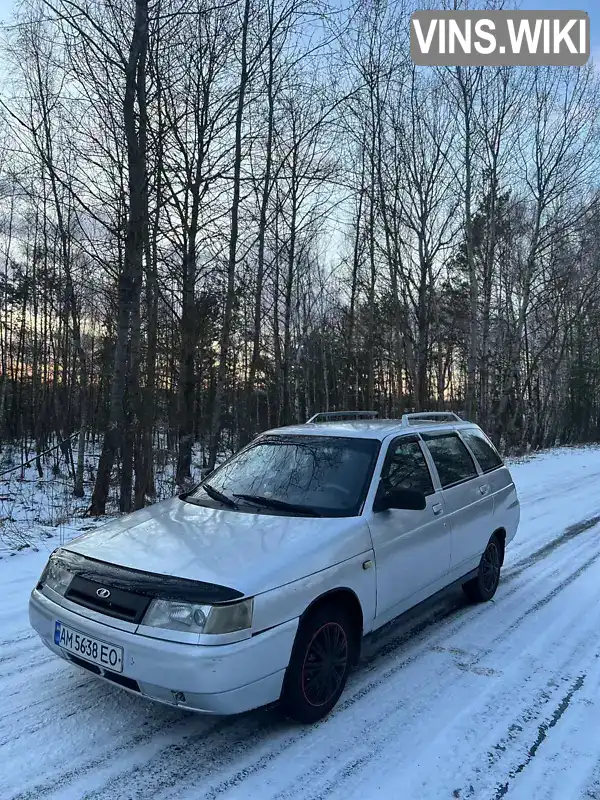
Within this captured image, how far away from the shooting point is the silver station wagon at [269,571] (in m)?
2.85

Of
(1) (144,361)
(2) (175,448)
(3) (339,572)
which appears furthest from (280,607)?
(2) (175,448)

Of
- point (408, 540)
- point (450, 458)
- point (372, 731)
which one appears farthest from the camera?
point (450, 458)

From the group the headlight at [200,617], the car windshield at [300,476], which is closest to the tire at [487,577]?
the car windshield at [300,476]

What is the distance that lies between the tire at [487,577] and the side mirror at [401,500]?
1798mm

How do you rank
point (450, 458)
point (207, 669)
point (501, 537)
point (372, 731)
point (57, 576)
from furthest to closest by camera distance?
point (501, 537) < point (450, 458) < point (57, 576) < point (372, 731) < point (207, 669)

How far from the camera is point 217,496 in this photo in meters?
4.30

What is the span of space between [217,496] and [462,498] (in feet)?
7.26

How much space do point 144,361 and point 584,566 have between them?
1033 centimetres

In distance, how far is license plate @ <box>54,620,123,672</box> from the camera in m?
2.93

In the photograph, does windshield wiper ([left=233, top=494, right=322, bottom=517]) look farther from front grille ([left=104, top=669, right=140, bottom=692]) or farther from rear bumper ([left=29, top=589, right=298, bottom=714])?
front grille ([left=104, top=669, right=140, bottom=692])

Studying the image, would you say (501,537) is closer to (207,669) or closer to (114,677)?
(207,669)

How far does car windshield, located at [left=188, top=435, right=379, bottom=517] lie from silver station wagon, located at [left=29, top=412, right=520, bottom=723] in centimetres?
1

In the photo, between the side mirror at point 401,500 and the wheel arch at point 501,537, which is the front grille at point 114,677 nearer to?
the side mirror at point 401,500

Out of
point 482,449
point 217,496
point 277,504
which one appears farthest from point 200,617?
point 482,449
